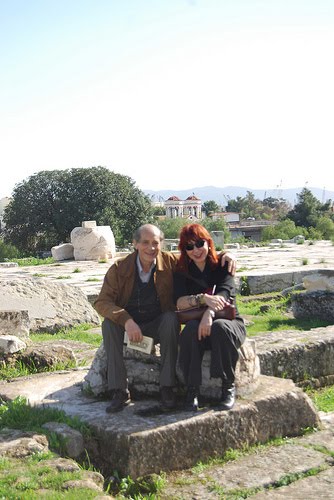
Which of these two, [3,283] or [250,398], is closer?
[250,398]

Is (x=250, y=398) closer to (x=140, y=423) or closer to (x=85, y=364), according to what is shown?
(x=140, y=423)

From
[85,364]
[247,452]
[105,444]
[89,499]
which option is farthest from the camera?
[85,364]

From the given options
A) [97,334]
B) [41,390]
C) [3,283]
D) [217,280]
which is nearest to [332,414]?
[217,280]

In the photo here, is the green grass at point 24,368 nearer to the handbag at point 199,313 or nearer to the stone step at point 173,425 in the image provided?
the stone step at point 173,425

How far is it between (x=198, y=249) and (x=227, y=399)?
3.59 feet

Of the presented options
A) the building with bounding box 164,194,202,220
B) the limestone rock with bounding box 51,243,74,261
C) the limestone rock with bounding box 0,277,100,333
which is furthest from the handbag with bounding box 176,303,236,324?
the building with bounding box 164,194,202,220

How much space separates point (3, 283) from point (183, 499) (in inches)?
222

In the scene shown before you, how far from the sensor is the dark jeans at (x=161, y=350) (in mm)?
4457

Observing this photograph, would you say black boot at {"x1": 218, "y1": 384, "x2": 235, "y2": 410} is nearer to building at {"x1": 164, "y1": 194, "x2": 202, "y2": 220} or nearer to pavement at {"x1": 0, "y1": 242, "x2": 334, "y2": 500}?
pavement at {"x1": 0, "y1": 242, "x2": 334, "y2": 500}

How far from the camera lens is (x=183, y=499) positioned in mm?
3574

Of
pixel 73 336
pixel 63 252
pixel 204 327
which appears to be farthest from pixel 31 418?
pixel 63 252

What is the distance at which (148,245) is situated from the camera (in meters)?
4.77

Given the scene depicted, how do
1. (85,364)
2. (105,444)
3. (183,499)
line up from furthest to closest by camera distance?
(85,364)
(105,444)
(183,499)

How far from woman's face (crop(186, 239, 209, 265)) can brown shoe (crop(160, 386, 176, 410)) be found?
98cm
